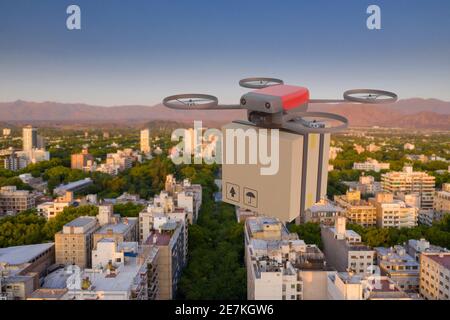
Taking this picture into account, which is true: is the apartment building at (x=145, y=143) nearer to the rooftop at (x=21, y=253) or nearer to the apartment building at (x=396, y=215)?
the apartment building at (x=396, y=215)

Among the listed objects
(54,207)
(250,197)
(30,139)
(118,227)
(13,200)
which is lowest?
(13,200)

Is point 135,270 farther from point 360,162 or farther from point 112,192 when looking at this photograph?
point 360,162

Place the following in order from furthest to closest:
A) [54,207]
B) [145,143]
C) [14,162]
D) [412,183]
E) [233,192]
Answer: [145,143] < [14,162] < [412,183] < [54,207] < [233,192]

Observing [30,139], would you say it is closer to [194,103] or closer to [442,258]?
[442,258]

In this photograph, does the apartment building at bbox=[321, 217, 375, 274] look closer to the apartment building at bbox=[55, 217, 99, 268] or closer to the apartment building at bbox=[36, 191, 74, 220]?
the apartment building at bbox=[55, 217, 99, 268]

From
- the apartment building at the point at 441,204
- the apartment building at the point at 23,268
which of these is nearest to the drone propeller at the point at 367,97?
the apartment building at the point at 23,268

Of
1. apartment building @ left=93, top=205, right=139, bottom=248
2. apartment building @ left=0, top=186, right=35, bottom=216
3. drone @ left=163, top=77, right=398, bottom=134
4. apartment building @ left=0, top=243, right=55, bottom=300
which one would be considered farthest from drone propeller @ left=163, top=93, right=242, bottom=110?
apartment building @ left=0, top=186, right=35, bottom=216

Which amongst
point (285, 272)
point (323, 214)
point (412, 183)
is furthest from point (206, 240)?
point (412, 183)
